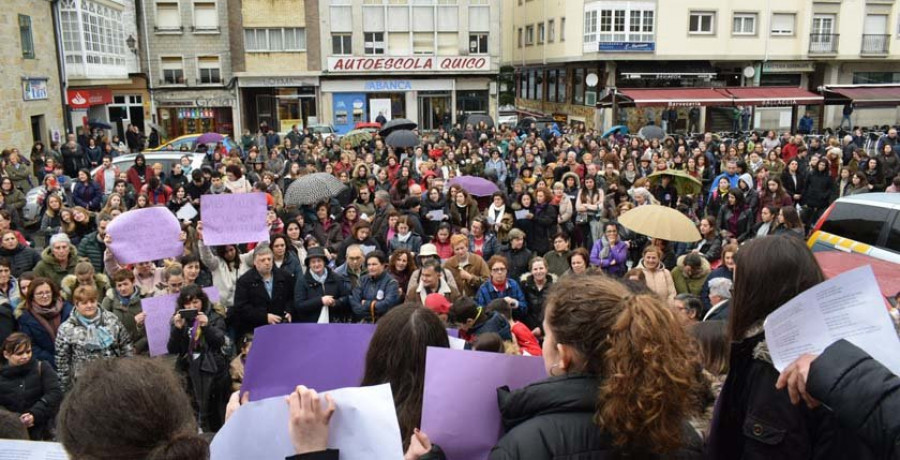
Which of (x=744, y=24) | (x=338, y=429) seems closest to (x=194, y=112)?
(x=744, y=24)

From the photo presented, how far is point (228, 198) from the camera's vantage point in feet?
25.8

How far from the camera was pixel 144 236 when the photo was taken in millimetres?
7684

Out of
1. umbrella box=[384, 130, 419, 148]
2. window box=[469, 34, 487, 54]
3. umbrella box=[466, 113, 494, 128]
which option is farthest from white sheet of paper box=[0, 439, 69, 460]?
window box=[469, 34, 487, 54]

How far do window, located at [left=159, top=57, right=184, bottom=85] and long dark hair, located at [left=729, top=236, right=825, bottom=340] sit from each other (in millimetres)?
38926

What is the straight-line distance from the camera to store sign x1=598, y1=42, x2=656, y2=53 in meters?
37.5

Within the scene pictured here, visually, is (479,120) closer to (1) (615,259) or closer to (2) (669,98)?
(2) (669,98)

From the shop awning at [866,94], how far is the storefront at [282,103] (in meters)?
26.5

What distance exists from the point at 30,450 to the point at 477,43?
3843cm

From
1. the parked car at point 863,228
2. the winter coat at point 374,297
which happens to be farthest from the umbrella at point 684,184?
the winter coat at point 374,297

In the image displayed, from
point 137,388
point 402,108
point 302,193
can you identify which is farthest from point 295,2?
point 137,388

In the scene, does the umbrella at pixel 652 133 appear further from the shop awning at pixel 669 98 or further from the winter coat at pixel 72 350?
the winter coat at pixel 72 350

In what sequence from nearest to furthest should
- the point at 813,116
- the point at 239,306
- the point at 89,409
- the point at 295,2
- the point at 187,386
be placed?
1. the point at 89,409
2. the point at 187,386
3. the point at 239,306
4. the point at 295,2
5. the point at 813,116

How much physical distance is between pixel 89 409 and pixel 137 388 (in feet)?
0.41

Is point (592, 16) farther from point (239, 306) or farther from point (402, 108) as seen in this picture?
point (239, 306)
